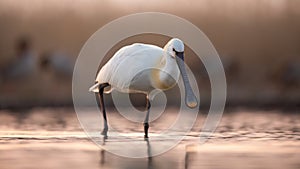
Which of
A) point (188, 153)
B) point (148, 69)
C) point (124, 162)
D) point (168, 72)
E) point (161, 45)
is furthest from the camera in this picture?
point (161, 45)

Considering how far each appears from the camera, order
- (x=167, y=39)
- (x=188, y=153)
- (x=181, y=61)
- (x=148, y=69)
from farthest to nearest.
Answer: (x=167, y=39), (x=148, y=69), (x=181, y=61), (x=188, y=153)

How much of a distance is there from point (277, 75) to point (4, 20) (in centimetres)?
588

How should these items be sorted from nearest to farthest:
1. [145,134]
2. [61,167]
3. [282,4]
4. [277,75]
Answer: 1. [61,167]
2. [145,134]
3. [282,4]
4. [277,75]

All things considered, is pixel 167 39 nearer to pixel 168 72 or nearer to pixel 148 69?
pixel 148 69

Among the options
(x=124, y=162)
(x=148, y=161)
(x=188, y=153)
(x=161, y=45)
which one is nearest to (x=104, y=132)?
(x=188, y=153)

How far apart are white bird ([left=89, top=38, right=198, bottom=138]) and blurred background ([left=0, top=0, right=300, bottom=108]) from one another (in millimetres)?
7307

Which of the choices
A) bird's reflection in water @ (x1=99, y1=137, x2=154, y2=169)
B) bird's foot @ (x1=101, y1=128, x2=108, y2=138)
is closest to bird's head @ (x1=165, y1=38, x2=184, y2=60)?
bird's foot @ (x1=101, y1=128, x2=108, y2=138)

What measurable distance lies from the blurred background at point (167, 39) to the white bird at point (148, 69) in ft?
24.0

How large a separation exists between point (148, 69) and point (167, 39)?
9020 millimetres

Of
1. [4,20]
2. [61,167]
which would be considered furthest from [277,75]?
[61,167]

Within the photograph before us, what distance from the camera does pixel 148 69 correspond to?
1386cm

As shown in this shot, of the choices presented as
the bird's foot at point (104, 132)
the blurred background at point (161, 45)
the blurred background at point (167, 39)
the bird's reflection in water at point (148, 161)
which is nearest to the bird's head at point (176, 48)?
the bird's foot at point (104, 132)

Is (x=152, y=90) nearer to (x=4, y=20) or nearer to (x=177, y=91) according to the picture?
(x=177, y=91)

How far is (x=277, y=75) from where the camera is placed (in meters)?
24.6
